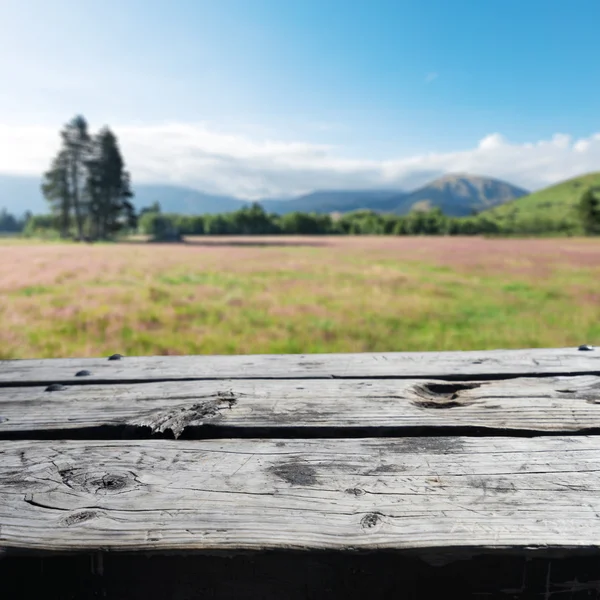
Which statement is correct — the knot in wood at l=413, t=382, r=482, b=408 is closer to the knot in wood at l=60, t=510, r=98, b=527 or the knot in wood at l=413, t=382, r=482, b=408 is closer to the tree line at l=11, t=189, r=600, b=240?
the knot in wood at l=60, t=510, r=98, b=527

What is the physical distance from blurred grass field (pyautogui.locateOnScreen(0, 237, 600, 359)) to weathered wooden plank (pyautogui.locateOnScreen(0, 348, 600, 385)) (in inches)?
138

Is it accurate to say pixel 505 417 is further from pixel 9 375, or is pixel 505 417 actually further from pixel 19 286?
pixel 19 286

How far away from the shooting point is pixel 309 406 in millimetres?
1375

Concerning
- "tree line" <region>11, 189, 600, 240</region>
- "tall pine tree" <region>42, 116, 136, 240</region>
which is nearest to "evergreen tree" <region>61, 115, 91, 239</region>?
"tall pine tree" <region>42, 116, 136, 240</region>

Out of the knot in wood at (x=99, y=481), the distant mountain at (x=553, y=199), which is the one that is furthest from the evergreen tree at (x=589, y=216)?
the knot in wood at (x=99, y=481)

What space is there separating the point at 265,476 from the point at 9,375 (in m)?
1.35

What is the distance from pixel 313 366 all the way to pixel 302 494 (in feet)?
3.00

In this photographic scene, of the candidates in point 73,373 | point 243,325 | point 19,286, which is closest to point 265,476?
point 73,373

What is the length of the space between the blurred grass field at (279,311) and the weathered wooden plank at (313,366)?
350 centimetres

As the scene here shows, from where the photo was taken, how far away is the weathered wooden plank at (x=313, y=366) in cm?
169

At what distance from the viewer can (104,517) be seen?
0.86m

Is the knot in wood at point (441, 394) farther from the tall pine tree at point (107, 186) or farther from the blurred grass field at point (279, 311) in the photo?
the tall pine tree at point (107, 186)

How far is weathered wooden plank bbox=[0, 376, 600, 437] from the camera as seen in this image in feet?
4.06

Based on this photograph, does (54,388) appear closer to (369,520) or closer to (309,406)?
(309,406)
